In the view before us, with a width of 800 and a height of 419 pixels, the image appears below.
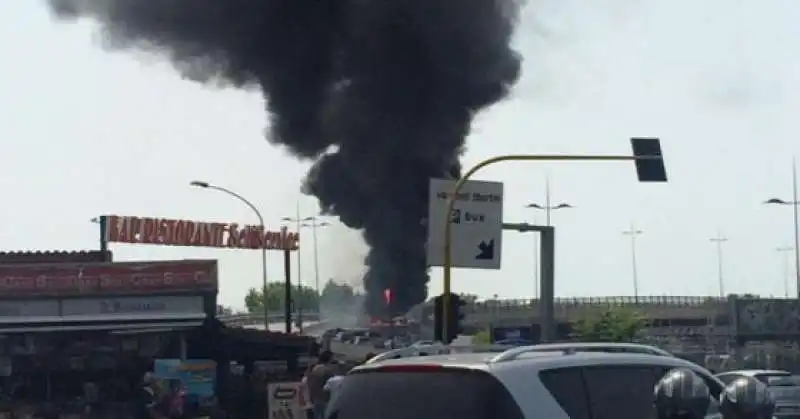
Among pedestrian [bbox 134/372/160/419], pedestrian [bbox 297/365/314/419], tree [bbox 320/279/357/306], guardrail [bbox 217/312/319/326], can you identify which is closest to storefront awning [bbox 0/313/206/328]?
pedestrian [bbox 134/372/160/419]

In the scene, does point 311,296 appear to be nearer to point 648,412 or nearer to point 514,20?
point 514,20

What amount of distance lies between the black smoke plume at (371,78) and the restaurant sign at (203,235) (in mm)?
3472

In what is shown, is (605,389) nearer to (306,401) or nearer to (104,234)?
(306,401)

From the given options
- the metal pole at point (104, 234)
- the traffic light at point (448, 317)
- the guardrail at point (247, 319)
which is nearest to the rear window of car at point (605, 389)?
the traffic light at point (448, 317)

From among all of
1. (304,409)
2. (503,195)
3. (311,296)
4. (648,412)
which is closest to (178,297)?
(503,195)

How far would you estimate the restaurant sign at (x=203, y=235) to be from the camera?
52438mm

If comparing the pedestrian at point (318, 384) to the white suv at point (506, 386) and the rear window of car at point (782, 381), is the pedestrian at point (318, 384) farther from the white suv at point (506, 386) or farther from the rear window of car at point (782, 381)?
the rear window of car at point (782, 381)

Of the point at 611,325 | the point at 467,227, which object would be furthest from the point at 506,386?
the point at 611,325

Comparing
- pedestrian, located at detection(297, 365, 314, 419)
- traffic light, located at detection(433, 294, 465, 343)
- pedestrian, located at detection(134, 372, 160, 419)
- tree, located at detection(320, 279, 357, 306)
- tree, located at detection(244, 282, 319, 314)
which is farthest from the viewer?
tree, located at detection(244, 282, 319, 314)

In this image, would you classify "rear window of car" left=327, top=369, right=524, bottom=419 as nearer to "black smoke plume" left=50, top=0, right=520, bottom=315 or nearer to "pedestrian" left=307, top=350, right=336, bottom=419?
"pedestrian" left=307, top=350, right=336, bottom=419

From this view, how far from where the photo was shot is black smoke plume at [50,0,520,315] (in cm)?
4691

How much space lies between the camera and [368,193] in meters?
50.7

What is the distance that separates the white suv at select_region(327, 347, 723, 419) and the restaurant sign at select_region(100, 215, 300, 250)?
4458 centimetres

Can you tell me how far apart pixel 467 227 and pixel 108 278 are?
21.7 m
